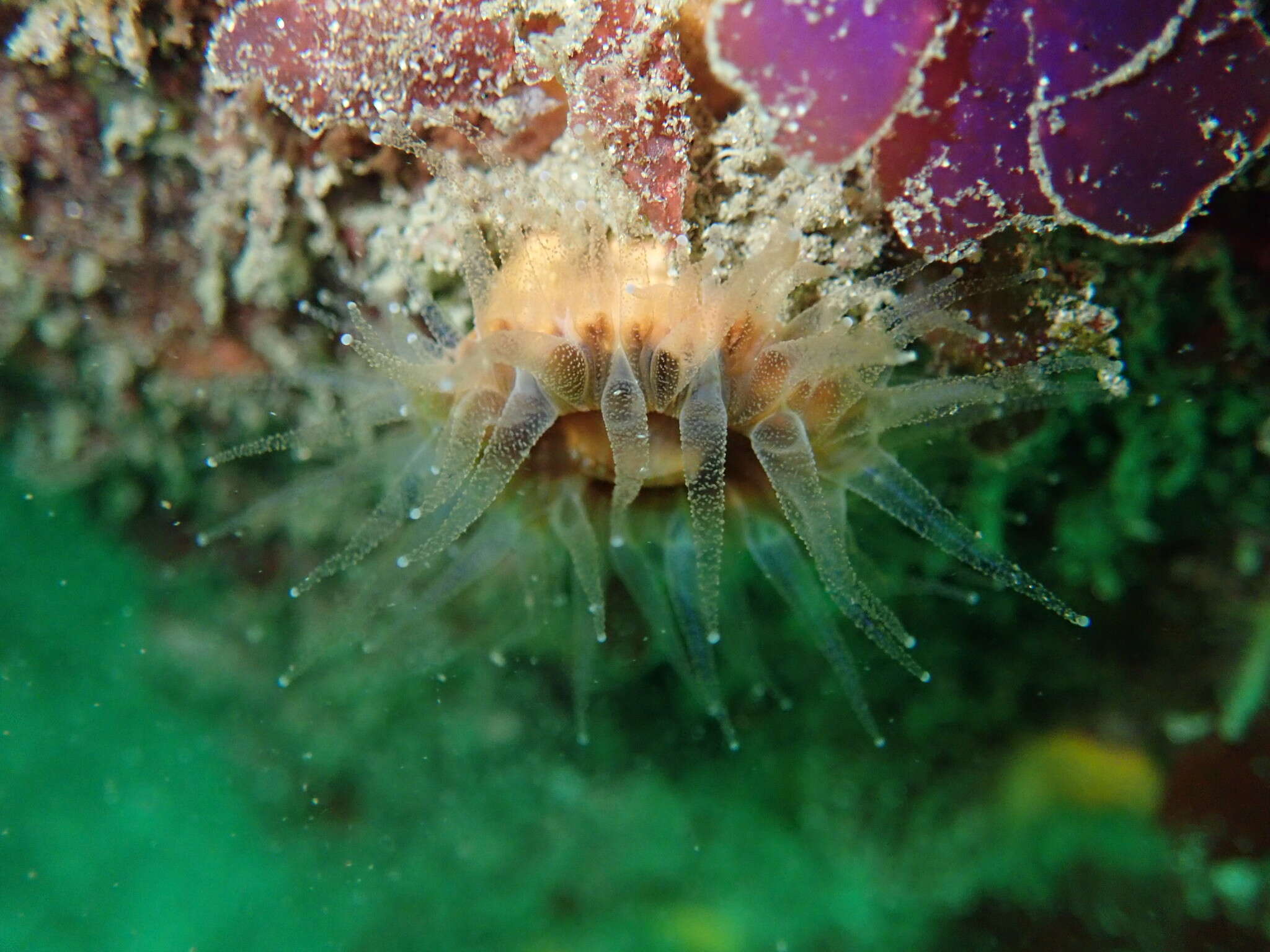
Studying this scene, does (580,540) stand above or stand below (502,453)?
below

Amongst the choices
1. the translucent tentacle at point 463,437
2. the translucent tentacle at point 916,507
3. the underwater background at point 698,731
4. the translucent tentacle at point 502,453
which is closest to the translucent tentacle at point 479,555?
the translucent tentacle at point 502,453

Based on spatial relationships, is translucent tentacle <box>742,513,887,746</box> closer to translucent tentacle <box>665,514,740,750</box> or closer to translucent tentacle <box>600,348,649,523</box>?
translucent tentacle <box>665,514,740,750</box>

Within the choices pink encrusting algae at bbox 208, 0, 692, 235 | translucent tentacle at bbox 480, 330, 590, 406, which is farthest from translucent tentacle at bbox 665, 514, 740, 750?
pink encrusting algae at bbox 208, 0, 692, 235

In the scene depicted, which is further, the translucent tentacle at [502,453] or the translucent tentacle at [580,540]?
the translucent tentacle at [580,540]

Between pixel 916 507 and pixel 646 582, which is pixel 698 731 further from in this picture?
pixel 916 507

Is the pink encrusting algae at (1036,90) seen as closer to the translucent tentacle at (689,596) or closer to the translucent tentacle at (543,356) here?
the translucent tentacle at (543,356)

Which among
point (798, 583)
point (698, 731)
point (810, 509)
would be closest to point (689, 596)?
point (798, 583)

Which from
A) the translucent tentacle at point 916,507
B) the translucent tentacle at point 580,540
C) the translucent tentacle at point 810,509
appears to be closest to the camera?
the translucent tentacle at point 810,509
